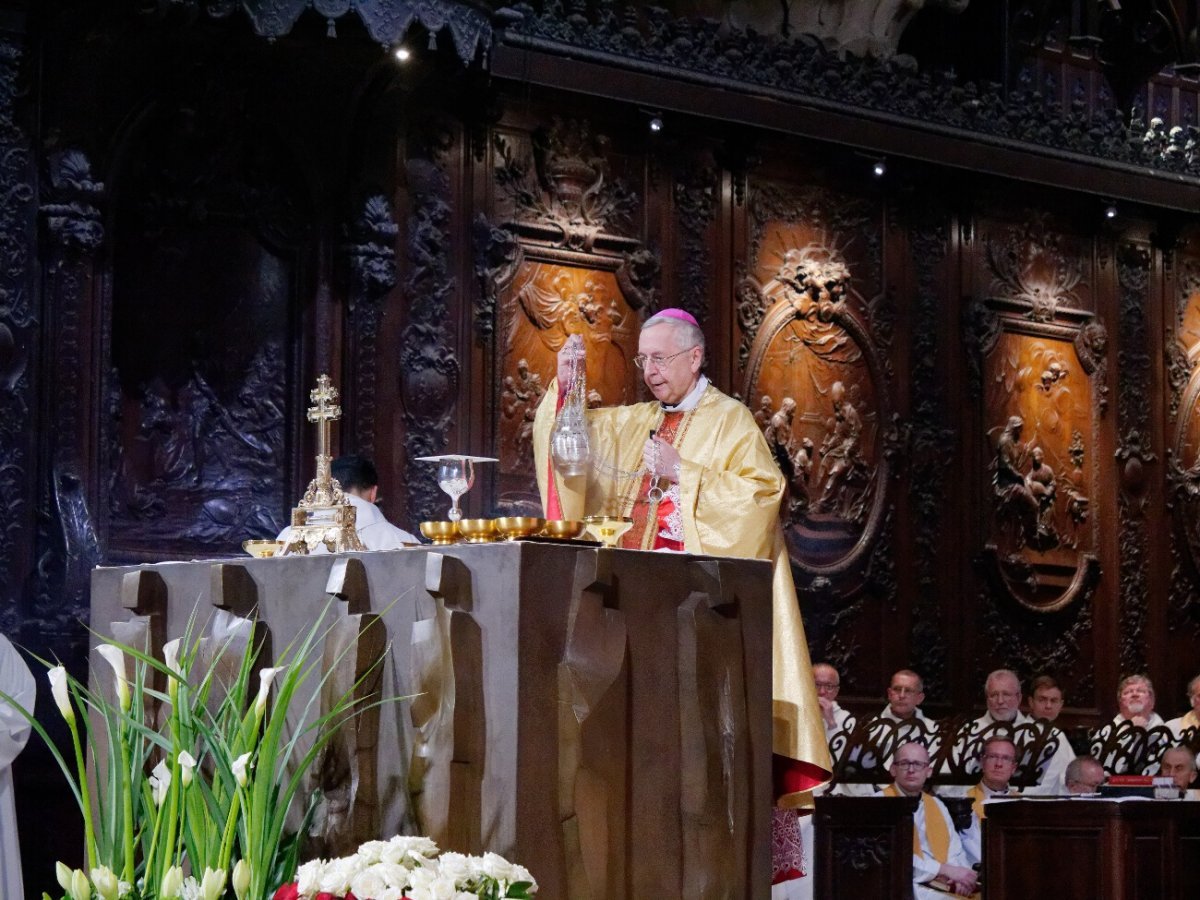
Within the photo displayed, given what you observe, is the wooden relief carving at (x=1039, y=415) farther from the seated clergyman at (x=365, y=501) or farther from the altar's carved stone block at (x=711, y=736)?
the altar's carved stone block at (x=711, y=736)

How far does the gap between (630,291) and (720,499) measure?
5.35 metres

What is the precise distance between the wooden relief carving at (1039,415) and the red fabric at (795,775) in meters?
7.09

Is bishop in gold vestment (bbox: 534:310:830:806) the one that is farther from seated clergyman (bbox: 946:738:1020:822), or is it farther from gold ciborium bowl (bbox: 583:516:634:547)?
seated clergyman (bbox: 946:738:1020:822)

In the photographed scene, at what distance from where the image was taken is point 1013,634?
12.8 metres

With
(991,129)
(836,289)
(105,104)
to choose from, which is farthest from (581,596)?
(991,129)

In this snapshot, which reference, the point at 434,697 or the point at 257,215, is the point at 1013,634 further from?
the point at 434,697

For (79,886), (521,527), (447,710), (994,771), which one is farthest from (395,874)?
(994,771)

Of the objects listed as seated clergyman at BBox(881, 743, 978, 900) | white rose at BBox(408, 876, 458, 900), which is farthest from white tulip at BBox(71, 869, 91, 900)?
seated clergyman at BBox(881, 743, 978, 900)

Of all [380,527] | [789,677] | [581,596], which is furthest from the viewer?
[380,527]

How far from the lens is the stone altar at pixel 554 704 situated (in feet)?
14.1

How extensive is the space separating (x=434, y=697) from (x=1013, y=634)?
888 centimetres

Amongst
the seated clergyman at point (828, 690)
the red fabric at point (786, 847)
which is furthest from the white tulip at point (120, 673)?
the seated clergyman at point (828, 690)

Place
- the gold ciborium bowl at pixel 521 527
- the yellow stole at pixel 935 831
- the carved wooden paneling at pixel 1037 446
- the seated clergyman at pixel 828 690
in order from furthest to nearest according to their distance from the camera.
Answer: the carved wooden paneling at pixel 1037 446, the seated clergyman at pixel 828 690, the yellow stole at pixel 935 831, the gold ciborium bowl at pixel 521 527

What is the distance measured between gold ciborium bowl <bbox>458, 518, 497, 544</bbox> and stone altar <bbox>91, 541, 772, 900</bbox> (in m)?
0.18
